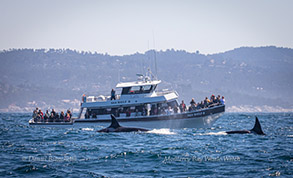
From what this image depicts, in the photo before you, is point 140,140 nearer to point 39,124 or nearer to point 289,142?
point 289,142

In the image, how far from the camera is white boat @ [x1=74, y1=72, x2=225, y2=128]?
4350 centimetres

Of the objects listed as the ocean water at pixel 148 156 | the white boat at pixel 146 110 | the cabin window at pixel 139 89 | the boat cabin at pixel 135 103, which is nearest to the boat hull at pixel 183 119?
the white boat at pixel 146 110

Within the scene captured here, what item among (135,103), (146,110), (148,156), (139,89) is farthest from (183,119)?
(148,156)

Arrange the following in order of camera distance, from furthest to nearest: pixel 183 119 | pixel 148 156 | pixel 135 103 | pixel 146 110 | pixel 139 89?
pixel 139 89, pixel 135 103, pixel 146 110, pixel 183 119, pixel 148 156

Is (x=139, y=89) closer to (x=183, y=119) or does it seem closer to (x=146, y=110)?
(x=146, y=110)

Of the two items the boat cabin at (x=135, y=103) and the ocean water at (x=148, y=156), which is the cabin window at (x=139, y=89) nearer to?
the boat cabin at (x=135, y=103)

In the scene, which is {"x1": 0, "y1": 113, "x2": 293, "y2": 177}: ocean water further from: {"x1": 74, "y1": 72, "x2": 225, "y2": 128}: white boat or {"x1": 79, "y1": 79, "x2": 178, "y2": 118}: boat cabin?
{"x1": 79, "y1": 79, "x2": 178, "y2": 118}: boat cabin

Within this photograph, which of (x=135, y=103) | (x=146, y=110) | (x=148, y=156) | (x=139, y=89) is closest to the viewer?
(x=148, y=156)

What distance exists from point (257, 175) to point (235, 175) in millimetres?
1057

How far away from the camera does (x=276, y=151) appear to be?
27047 mm

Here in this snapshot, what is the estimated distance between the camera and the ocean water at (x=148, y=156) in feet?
71.3

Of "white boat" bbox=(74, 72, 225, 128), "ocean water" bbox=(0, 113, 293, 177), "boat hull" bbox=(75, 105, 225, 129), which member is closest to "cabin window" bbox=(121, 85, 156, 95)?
"white boat" bbox=(74, 72, 225, 128)

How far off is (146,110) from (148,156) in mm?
19150

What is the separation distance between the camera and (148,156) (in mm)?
25906
